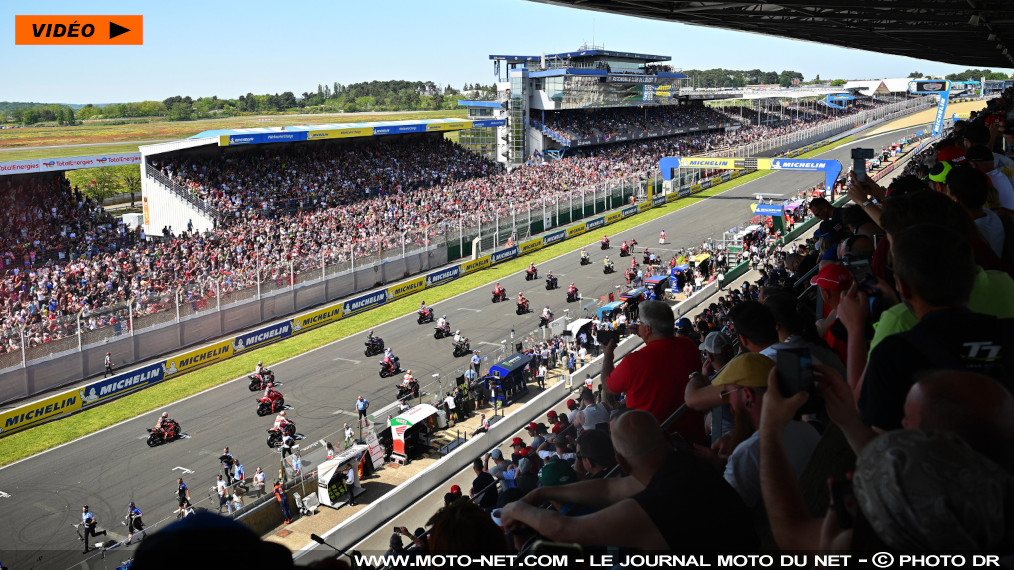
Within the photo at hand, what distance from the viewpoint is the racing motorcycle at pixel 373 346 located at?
81.6 feet

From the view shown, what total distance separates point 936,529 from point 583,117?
69.2 meters

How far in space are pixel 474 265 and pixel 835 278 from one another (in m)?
33.2

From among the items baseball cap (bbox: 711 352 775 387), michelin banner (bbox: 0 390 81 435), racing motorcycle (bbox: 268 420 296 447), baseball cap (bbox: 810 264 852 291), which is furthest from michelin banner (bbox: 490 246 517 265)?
baseball cap (bbox: 711 352 775 387)

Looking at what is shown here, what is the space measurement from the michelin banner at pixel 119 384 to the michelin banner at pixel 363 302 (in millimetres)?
8106

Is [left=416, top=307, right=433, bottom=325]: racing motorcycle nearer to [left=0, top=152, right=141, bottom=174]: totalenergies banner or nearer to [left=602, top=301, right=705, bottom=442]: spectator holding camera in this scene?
[left=0, top=152, right=141, bottom=174]: totalenergies banner

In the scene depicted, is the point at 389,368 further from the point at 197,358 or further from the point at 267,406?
the point at 197,358

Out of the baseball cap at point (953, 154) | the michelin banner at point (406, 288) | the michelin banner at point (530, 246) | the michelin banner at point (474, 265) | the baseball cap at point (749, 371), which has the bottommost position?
the michelin banner at point (406, 288)

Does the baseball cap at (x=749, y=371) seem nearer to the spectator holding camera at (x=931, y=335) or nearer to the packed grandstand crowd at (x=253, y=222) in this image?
the spectator holding camera at (x=931, y=335)

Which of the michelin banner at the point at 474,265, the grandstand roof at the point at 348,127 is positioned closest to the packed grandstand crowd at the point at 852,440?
the michelin banner at the point at 474,265

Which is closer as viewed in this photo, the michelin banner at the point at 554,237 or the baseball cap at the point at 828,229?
the baseball cap at the point at 828,229

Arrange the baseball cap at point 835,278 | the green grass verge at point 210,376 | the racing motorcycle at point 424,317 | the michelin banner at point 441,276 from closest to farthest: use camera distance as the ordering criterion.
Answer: the baseball cap at point 835,278, the green grass verge at point 210,376, the racing motorcycle at point 424,317, the michelin banner at point 441,276

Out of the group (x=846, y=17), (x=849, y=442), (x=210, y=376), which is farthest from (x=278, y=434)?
(x=849, y=442)

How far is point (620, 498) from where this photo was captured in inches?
113

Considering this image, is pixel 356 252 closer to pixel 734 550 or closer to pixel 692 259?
pixel 692 259
